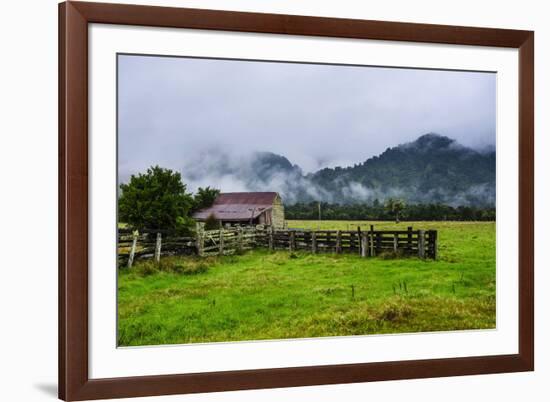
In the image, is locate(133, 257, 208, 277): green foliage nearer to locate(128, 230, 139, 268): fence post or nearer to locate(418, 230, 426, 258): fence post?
locate(128, 230, 139, 268): fence post

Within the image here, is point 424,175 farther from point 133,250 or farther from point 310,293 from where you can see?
point 133,250

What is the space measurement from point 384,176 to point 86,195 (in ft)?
8.49

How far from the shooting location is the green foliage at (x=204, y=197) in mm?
6527

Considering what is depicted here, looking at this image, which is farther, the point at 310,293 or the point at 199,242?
the point at 310,293

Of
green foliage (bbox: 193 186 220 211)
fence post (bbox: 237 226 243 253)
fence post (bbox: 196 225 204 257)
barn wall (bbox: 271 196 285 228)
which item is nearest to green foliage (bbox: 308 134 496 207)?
barn wall (bbox: 271 196 285 228)

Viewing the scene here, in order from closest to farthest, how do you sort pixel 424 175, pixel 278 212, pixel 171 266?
pixel 171 266, pixel 278 212, pixel 424 175

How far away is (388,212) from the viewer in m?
6.99

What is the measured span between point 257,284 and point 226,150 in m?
1.18

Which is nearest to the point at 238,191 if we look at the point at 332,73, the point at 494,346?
the point at 332,73

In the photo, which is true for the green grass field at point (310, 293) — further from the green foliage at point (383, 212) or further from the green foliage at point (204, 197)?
the green foliage at point (204, 197)

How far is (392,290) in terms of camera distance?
6.96 meters

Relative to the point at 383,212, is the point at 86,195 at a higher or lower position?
higher

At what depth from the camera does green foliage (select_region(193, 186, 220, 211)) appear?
21.4 ft

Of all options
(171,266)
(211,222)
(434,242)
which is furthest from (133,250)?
(434,242)
